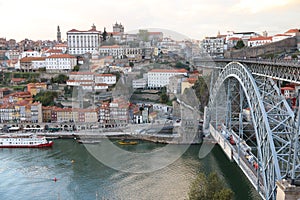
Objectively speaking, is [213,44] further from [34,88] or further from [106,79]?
[34,88]

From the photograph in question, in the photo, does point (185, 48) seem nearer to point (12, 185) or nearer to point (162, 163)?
point (162, 163)

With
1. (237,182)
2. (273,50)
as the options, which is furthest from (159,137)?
(273,50)

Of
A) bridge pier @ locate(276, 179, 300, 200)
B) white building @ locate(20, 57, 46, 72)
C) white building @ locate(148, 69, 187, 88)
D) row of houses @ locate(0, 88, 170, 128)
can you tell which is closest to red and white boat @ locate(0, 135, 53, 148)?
row of houses @ locate(0, 88, 170, 128)

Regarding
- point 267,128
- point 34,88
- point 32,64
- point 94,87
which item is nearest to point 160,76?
point 94,87

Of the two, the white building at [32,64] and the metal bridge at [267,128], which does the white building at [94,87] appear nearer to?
the white building at [32,64]

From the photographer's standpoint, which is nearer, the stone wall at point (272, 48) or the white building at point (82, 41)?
the stone wall at point (272, 48)

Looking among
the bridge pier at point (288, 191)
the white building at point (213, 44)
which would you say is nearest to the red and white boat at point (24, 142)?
the bridge pier at point (288, 191)

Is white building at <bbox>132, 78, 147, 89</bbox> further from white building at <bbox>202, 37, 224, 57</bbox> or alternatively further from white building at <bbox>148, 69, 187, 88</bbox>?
A: white building at <bbox>202, 37, 224, 57</bbox>
